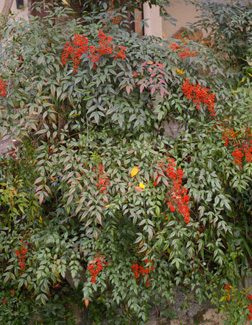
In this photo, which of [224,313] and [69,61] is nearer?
[69,61]

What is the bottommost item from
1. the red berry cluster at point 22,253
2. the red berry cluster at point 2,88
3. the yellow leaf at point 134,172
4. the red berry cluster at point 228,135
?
the red berry cluster at point 22,253

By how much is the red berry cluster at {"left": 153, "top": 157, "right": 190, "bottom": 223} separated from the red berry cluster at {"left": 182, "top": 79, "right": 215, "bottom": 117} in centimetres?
50

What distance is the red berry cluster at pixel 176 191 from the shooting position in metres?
2.31

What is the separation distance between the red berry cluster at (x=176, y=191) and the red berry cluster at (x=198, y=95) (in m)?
0.50

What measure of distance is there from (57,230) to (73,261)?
0.85ft

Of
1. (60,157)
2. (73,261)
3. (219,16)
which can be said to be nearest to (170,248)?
(73,261)

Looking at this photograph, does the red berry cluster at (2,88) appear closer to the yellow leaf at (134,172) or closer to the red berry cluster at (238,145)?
the yellow leaf at (134,172)

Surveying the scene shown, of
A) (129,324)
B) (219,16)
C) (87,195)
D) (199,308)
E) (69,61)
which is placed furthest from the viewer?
(219,16)

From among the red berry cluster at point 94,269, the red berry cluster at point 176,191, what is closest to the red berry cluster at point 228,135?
the red berry cluster at point 176,191

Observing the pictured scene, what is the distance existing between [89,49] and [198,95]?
794 millimetres

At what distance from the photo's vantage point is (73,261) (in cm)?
239

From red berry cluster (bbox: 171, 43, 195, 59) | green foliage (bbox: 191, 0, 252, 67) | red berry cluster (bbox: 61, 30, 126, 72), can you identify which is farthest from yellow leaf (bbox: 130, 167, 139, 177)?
green foliage (bbox: 191, 0, 252, 67)

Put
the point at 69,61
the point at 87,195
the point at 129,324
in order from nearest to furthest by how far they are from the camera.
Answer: the point at 87,195
the point at 69,61
the point at 129,324

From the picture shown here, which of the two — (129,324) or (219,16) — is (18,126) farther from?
(219,16)
